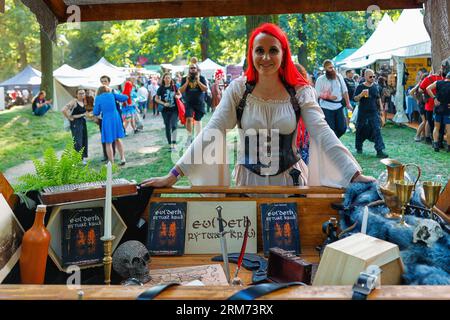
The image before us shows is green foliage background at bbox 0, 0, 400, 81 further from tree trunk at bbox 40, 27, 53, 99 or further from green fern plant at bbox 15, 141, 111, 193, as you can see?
green fern plant at bbox 15, 141, 111, 193

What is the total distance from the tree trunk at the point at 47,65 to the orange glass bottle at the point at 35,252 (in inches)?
494

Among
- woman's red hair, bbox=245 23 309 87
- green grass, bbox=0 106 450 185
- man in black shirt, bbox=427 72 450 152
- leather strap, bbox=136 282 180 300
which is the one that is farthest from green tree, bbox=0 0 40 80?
leather strap, bbox=136 282 180 300

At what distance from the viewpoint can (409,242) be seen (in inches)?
57.2

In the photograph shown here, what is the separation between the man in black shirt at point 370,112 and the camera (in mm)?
8477

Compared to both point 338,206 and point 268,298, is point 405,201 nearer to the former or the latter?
point 338,206

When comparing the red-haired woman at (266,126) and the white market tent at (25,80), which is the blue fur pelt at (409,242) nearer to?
the red-haired woman at (266,126)

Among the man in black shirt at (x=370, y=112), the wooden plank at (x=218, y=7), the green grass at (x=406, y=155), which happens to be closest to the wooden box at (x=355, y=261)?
the wooden plank at (x=218, y=7)

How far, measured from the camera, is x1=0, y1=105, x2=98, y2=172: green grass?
35.3ft

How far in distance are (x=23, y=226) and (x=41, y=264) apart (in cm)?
28

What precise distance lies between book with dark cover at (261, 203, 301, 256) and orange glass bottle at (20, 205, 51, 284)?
2.79 ft

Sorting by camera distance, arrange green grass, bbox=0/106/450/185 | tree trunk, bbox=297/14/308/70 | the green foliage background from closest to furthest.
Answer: green grass, bbox=0/106/450/185 < tree trunk, bbox=297/14/308/70 < the green foliage background

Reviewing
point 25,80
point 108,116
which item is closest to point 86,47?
point 25,80
